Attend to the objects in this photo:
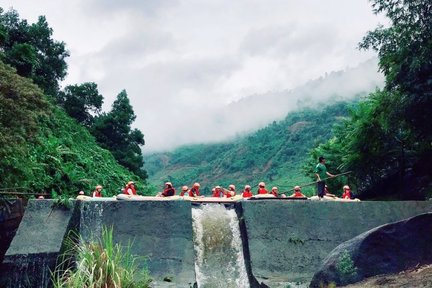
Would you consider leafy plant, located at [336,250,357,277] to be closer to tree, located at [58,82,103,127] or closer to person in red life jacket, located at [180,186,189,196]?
person in red life jacket, located at [180,186,189,196]

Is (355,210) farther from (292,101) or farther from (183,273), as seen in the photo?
(292,101)

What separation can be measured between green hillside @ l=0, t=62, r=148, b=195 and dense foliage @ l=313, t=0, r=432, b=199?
29.3ft

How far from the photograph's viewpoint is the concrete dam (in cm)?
1066

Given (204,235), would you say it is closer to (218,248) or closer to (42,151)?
(218,248)

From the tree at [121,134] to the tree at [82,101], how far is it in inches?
27.4

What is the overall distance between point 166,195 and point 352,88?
83547 millimetres

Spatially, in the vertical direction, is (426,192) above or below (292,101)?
below

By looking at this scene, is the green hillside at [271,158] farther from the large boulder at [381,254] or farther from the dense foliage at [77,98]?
the large boulder at [381,254]

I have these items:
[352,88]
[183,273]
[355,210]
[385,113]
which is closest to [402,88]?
[385,113]

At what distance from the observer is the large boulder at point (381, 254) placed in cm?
780

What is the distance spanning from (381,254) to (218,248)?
4209mm

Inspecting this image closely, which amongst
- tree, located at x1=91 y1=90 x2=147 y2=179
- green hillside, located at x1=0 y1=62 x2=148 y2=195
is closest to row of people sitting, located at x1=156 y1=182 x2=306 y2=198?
green hillside, located at x1=0 y1=62 x2=148 y2=195

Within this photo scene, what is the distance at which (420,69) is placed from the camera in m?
13.1

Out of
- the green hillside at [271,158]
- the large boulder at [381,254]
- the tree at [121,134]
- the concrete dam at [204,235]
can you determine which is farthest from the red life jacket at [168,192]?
the green hillside at [271,158]
